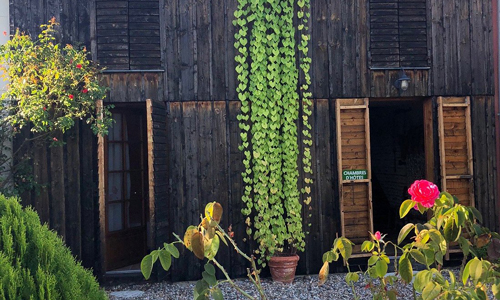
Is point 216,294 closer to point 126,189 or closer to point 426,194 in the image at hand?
point 426,194

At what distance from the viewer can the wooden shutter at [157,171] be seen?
5984 mm

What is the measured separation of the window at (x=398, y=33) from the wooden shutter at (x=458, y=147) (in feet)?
2.37

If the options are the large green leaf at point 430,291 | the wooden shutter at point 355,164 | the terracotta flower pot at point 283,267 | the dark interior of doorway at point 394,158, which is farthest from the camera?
the dark interior of doorway at point 394,158

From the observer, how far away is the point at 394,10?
6949mm

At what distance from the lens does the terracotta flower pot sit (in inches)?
250

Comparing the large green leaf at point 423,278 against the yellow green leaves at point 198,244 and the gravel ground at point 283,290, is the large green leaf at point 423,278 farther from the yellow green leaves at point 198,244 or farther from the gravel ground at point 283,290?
the gravel ground at point 283,290

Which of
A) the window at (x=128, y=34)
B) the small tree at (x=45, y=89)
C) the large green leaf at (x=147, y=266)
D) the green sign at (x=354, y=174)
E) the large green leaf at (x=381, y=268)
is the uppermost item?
the window at (x=128, y=34)

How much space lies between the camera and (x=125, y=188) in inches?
286

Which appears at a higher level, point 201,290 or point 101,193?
point 101,193

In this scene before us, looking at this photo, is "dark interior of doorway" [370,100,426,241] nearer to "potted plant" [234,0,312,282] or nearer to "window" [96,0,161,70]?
"potted plant" [234,0,312,282]

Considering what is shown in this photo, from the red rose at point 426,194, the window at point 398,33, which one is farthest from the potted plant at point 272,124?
the red rose at point 426,194

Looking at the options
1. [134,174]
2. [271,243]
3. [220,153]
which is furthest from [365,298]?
[134,174]

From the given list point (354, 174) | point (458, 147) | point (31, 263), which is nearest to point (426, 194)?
point (31, 263)

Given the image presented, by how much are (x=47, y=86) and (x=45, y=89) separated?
59mm
